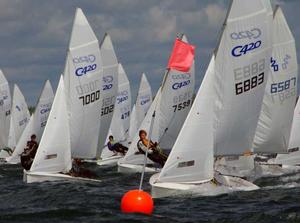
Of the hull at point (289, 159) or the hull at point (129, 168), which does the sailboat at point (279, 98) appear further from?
the hull at point (129, 168)

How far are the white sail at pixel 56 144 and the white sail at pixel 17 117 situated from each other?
19.9m

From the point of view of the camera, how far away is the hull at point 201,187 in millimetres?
19891

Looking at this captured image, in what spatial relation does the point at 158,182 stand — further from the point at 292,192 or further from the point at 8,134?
the point at 8,134

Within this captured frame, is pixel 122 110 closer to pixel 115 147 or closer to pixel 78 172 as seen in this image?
pixel 115 147

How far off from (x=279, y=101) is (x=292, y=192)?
22.9ft

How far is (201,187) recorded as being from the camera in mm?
20531

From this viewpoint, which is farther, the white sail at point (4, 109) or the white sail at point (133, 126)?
the white sail at point (133, 126)

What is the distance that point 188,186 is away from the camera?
2019 cm

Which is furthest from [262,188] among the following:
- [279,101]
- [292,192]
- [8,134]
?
[8,134]

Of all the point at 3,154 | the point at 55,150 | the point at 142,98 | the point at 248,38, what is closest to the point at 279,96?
the point at 248,38

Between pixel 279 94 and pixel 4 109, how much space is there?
19698 mm

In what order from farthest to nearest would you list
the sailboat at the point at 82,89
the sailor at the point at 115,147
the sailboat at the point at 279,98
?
the sailor at the point at 115,147
the sailboat at the point at 279,98
the sailboat at the point at 82,89

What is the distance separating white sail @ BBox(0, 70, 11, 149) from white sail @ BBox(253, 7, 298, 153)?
19.1m

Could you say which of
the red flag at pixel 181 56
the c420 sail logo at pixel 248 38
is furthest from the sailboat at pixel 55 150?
the c420 sail logo at pixel 248 38
